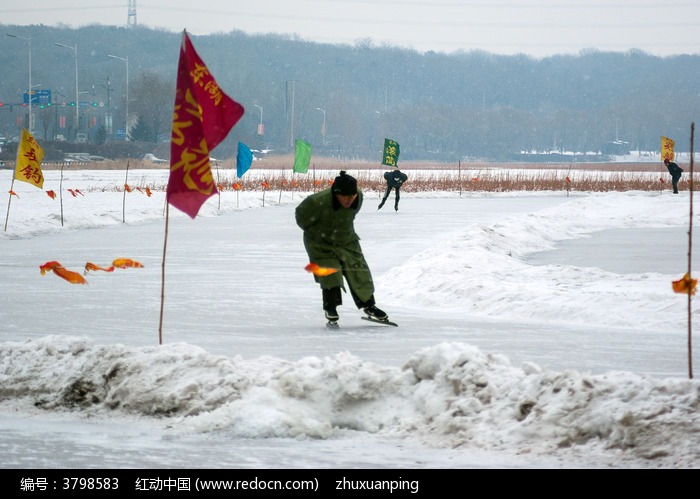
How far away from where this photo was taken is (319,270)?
1040 cm

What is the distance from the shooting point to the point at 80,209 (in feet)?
105

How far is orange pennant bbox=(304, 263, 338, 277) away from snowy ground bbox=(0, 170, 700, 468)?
570 millimetres

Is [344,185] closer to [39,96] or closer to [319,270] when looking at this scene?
[319,270]

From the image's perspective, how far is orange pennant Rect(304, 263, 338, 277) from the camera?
10297 millimetres

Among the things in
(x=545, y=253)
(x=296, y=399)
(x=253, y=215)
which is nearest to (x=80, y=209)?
(x=253, y=215)

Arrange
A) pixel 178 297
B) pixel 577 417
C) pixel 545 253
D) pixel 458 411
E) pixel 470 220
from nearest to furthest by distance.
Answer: pixel 577 417
pixel 458 411
pixel 178 297
pixel 545 253
pixel 470 220

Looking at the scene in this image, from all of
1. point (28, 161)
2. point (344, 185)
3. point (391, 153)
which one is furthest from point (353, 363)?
point (391, 153)

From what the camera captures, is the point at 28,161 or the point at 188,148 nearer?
the point at 188,148

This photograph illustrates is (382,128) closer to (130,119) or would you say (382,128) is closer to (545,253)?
(130,119)

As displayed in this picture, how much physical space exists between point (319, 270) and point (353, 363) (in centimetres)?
275

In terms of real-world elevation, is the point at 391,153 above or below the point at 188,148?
above

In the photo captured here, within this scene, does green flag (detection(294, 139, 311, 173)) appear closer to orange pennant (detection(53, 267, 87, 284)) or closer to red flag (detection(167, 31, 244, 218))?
orange pennant (detection(53, 267, 87, 284))

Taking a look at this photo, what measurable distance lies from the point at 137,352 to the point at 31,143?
659 inches

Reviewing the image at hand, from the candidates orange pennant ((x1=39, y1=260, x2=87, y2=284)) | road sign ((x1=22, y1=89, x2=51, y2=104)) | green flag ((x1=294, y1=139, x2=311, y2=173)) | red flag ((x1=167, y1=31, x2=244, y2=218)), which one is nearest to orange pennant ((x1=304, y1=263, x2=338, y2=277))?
red flag ((x1=167, y1=31, x2=244, y2=218))
